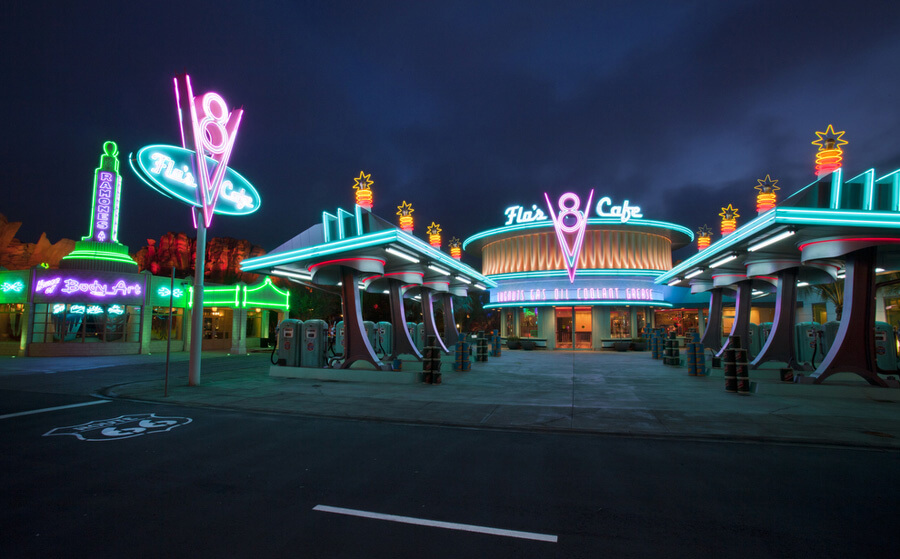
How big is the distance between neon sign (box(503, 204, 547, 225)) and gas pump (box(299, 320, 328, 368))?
25429 millimetres

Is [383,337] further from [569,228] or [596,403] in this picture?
[596,403]

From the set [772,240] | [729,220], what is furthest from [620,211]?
[772,240]

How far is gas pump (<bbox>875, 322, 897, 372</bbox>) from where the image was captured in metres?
14.9

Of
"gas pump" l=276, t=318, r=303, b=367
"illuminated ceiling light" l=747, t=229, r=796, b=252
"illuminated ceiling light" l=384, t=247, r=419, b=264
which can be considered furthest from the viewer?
"gas pump" l=276, t=318, r=303, b=367

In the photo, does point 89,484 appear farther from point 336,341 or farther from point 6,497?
point 336,341

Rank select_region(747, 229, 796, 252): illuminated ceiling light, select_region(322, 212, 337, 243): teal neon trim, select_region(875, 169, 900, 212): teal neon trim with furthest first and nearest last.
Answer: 1. select_region(322, 212, 337, 243): teal neon trim
2. select_region(747, 229, 796, 252): illuminated ceiling light
3. select_region(875, 169, 900, 212): teal neon trim

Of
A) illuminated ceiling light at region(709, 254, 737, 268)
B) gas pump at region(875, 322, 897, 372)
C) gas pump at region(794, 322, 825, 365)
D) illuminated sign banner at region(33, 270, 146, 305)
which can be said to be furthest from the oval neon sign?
gas pump at region(794, 322, 825, 365)

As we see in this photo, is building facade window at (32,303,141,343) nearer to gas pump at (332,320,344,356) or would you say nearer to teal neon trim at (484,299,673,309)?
gas pump at (332,320,344,356)

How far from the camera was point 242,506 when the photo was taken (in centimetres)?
458

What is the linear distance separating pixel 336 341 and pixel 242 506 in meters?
21.6

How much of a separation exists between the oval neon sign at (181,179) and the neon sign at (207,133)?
271 millimetres

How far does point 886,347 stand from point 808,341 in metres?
4.69

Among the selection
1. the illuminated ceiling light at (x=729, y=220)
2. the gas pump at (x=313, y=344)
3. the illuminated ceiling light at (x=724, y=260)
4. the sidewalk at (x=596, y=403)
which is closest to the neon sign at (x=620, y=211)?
the illuminated ceiling light at (x=729, y=220)

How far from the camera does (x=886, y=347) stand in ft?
49.3
